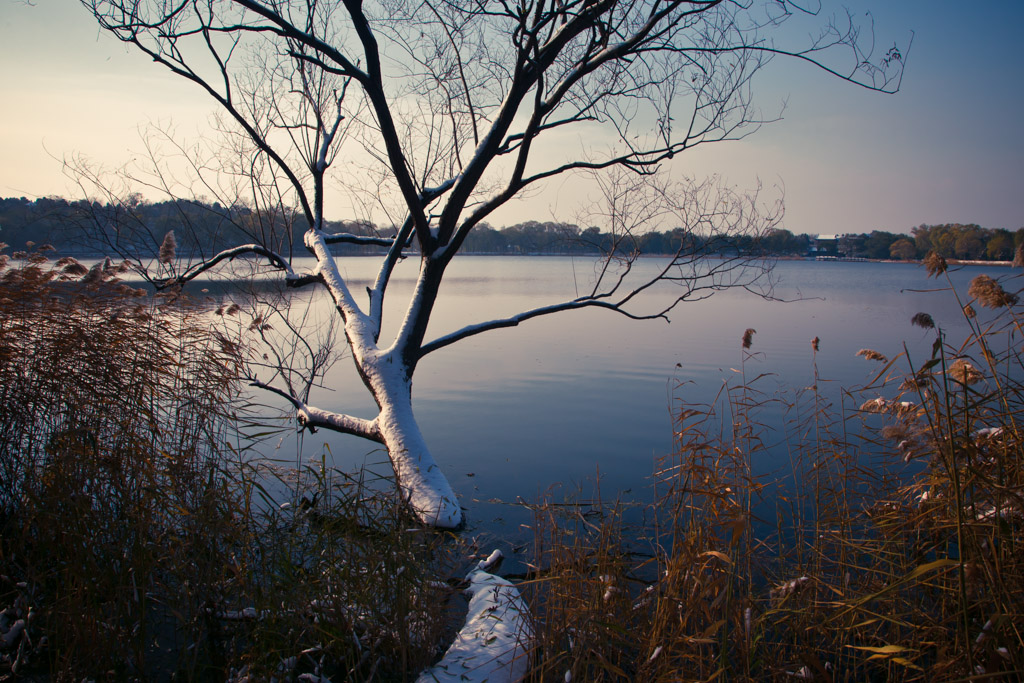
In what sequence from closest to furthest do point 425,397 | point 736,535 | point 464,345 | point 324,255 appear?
point 736,535 → point 324,255 → point 425,397 → point 464,345

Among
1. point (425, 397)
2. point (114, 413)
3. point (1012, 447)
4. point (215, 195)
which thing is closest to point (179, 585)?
point (114, 413)

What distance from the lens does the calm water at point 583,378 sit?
20.7 ft

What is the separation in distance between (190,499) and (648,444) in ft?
16.2

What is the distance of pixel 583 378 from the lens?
10164mm

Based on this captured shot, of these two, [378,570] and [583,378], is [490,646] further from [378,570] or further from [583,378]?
[583,378]

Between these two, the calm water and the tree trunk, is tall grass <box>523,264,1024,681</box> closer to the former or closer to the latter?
the calm water

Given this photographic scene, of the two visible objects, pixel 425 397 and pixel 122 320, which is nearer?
pixel 122 320

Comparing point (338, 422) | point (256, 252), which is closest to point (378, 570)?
point (338, 422)

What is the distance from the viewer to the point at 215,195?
23.6 ft

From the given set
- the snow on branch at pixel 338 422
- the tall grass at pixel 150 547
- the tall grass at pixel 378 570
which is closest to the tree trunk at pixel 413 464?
the snow on branch at pixel 338 422

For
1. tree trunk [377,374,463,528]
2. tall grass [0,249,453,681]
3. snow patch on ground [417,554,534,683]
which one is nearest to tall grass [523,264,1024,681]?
snow patch on ground [417,554,534,683]

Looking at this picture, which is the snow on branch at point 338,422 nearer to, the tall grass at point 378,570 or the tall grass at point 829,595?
the tall grass at point 378,570


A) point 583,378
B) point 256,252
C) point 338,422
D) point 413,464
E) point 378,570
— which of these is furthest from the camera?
point 583,378

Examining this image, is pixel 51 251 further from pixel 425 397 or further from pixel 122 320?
pixel 425 397
